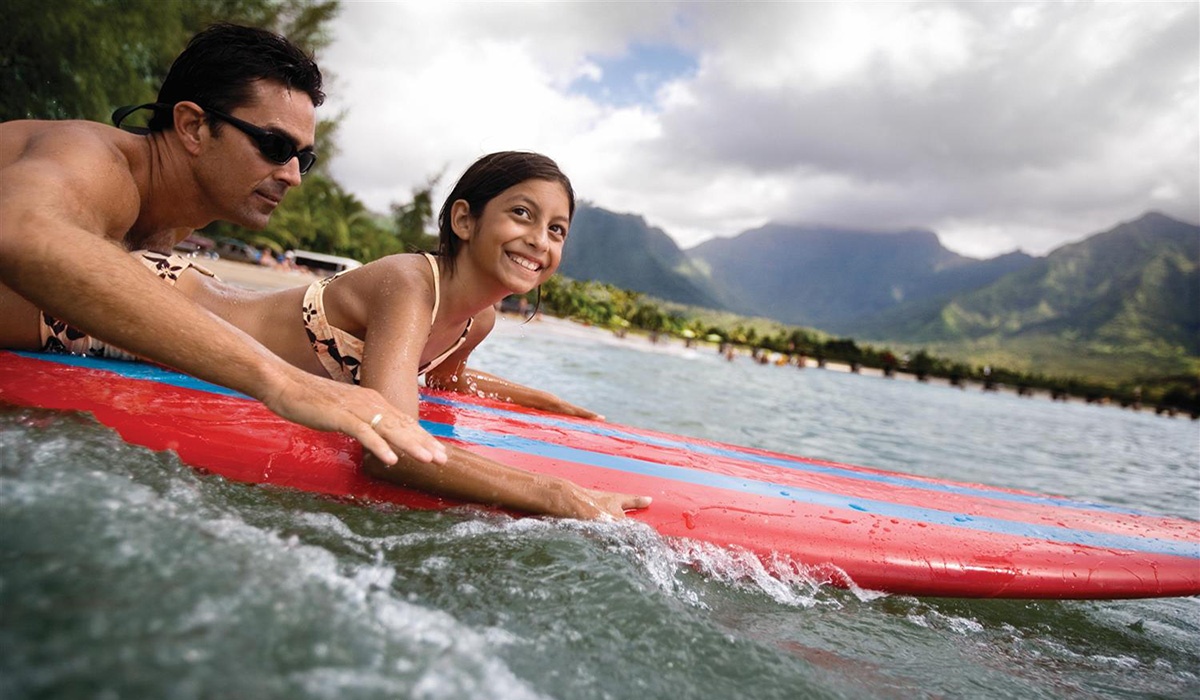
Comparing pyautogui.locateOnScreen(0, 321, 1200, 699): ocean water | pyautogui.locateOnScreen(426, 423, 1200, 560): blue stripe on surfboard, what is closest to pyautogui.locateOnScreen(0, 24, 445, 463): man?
pyautogui.locateOnScreen(0, 321, 1200, 699): ocean water

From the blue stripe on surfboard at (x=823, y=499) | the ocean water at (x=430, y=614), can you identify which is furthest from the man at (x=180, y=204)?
the blue stripe on surfboard at (x=823, y=499)

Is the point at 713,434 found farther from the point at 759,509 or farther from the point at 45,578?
the point at 45,578

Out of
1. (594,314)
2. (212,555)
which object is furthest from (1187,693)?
(594,314)

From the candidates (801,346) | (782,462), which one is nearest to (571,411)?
(782,462)

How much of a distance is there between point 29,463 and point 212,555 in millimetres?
582

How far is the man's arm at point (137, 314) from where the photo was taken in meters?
1.38

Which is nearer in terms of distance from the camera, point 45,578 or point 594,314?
point 45,578

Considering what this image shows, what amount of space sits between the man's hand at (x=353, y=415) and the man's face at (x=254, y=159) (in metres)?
1.12

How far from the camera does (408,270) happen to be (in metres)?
2.24

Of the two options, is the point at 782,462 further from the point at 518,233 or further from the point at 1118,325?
the point at 1118,325

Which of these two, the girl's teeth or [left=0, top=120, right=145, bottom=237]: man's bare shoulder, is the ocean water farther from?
the girl's teeth

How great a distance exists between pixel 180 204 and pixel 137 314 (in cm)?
108

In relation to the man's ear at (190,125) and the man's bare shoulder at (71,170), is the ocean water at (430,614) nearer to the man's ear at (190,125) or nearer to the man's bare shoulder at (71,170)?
the man's bare shoulder at (71,170)

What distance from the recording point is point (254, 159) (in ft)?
7.30
